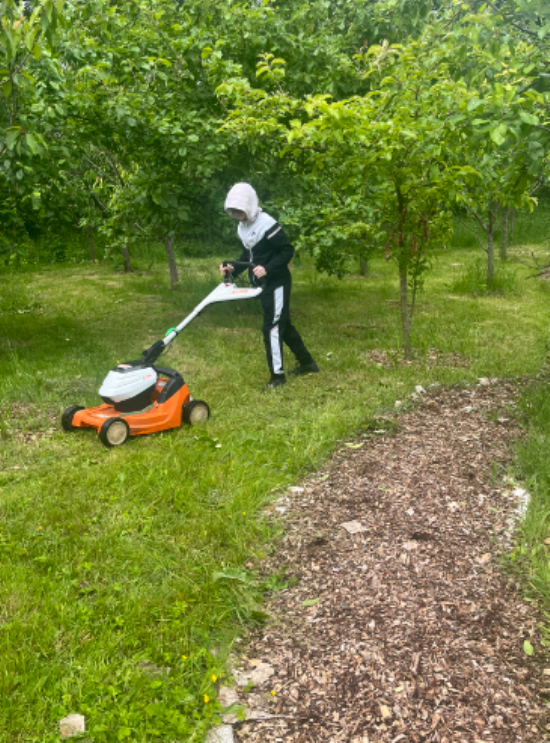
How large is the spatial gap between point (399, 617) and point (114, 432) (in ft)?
8.04

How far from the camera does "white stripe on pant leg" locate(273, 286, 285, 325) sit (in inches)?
219

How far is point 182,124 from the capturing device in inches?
279

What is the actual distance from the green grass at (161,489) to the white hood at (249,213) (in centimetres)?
134

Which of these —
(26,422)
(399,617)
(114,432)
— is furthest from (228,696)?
(26,422)

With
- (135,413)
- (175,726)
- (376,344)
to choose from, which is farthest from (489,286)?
(175,726)

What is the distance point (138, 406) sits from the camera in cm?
462

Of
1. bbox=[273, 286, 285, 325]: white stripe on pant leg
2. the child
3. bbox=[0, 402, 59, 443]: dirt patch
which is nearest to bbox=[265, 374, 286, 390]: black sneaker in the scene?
the child

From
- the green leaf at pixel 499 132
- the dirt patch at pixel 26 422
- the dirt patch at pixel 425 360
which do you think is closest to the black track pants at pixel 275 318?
the dirt patch at pixel 425 360

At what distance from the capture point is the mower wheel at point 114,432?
171 inches

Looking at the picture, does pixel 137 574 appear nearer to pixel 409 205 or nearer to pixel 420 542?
pixel 420 542

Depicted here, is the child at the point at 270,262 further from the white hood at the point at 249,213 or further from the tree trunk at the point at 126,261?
the tree trunk at the point at 126,261

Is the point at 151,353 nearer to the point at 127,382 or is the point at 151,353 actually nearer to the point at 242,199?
the point at 127,382

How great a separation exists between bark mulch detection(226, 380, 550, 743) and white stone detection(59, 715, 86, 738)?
1.79 feet

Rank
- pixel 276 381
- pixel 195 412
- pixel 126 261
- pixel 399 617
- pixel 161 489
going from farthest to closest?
pixel 126 261 → pixel 276 381 → pixel 195 412 → pixel 161 489 → pixel 399 617
